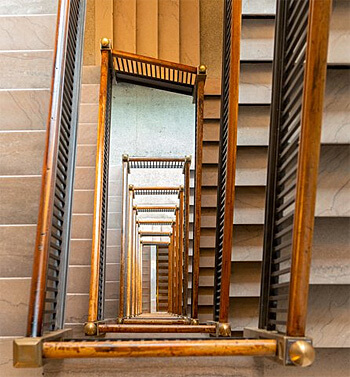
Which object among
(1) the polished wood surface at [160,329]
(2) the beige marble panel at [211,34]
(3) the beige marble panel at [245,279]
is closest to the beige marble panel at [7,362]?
(1) the polished wood surface at [160,329]

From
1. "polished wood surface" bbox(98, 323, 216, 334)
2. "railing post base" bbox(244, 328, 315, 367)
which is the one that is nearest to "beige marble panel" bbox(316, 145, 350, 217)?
"railing post base" bbox(244, 328, 315, 367)

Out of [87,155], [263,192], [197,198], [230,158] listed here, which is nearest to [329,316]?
[230,158]

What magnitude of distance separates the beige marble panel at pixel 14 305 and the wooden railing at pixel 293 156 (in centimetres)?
80

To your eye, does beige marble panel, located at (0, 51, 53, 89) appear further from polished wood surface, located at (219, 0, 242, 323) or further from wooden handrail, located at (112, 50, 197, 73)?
wooden handrail, located at (112, 50, 197, 73)

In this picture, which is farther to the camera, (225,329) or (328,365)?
(225,329)

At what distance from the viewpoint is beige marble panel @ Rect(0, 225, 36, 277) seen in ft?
5.62

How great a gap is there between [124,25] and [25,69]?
446cm

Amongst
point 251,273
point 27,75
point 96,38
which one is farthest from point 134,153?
point 27,75

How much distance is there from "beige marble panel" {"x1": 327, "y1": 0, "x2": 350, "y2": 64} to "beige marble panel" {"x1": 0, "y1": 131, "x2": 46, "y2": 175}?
3.55 ft

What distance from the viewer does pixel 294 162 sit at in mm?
1526

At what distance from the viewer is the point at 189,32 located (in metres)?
6.21

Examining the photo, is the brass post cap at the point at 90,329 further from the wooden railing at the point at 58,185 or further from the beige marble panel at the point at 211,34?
the beige marble panel at the point at 211,34

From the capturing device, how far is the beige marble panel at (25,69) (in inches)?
74.5

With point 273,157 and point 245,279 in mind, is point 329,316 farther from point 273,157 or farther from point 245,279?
point 245,279
